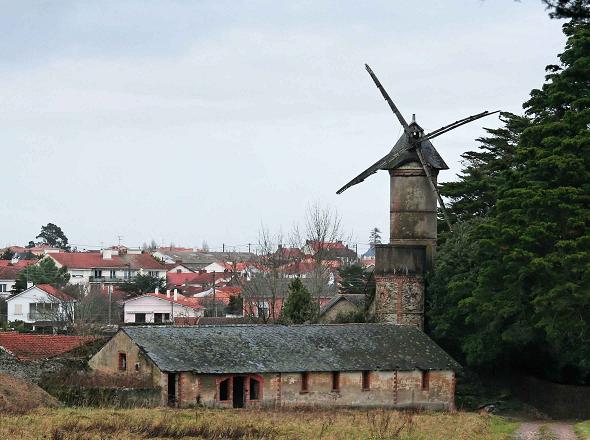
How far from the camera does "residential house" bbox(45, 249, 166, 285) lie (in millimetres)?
134875

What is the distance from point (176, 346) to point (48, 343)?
24.5ft

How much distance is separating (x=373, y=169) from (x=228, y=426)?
28298 millimetres

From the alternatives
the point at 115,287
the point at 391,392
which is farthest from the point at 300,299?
the point at 115,287

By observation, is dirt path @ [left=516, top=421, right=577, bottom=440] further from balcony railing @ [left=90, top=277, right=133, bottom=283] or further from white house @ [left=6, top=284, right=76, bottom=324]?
balcony railing @ [left=90, top=277, right=133, bottom=283]

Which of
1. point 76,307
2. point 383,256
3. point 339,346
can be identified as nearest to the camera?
point 339,346

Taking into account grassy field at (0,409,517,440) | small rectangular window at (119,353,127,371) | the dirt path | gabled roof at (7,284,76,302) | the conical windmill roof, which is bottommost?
the dirt path

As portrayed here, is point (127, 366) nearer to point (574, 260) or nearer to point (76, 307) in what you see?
point (574, 260)

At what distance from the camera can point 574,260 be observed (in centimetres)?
4428

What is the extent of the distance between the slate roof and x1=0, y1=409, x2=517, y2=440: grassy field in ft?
24.6

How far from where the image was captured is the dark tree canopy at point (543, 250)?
4509 centimetres

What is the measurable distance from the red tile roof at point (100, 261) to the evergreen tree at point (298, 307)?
245 feet

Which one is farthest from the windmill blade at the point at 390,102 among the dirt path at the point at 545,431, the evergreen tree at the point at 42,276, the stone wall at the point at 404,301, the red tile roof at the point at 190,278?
the red tile roof at the point at 190,278

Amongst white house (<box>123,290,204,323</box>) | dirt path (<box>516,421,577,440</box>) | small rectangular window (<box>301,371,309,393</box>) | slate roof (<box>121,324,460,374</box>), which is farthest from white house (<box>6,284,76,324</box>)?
dirt path (<box>516,421,577,440</box>)

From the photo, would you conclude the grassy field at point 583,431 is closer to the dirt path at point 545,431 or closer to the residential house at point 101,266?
the dirt path at point 545,431
